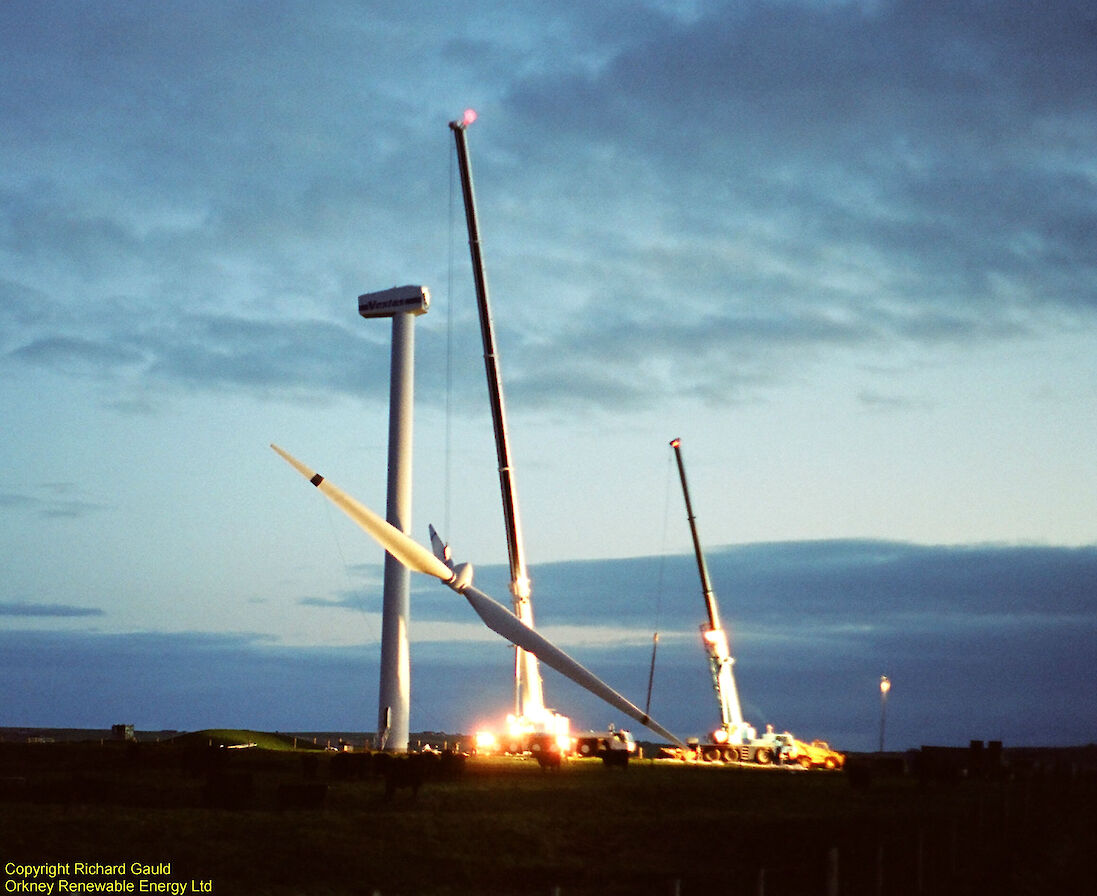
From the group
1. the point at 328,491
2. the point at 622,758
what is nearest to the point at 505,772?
the point at 622,758

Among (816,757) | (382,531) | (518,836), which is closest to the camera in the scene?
(518,836)

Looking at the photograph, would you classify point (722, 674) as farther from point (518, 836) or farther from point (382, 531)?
point (518, 836)

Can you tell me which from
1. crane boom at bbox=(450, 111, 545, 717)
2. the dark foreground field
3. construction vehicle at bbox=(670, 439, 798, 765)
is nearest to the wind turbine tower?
crane boom at bbox=(450, 111, 545, 717)

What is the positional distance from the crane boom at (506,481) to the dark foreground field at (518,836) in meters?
29.5

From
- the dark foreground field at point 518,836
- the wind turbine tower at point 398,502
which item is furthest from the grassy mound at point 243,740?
the dark foreground field at point 518,836

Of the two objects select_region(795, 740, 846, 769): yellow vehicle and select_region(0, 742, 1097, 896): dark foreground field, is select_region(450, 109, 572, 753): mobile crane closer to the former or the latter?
select_region(795, 740, 846, 769): yellow vehicle

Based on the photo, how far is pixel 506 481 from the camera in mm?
95125

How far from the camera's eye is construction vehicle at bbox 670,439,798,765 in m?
94.5

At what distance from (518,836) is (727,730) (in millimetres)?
58429

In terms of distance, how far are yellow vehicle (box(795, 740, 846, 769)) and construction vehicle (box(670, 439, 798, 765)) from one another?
0.56 metres

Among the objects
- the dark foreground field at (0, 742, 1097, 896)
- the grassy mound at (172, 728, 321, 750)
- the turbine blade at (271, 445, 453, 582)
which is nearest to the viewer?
the dark foreground field at (0, 742, 1097, 896)

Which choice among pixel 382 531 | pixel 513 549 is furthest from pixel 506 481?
pixel 382 531

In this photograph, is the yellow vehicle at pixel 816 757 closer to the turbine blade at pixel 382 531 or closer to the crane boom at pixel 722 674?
the crane boom at pixel 722 674

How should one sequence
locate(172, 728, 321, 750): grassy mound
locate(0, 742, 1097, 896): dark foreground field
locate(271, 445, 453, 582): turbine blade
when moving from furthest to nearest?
locate(172, 728, 321, 750): grassy mound → locate(271, 445, 453, 582): turbine blade → locate(0, 742, 1097, 896): dark foreground field
